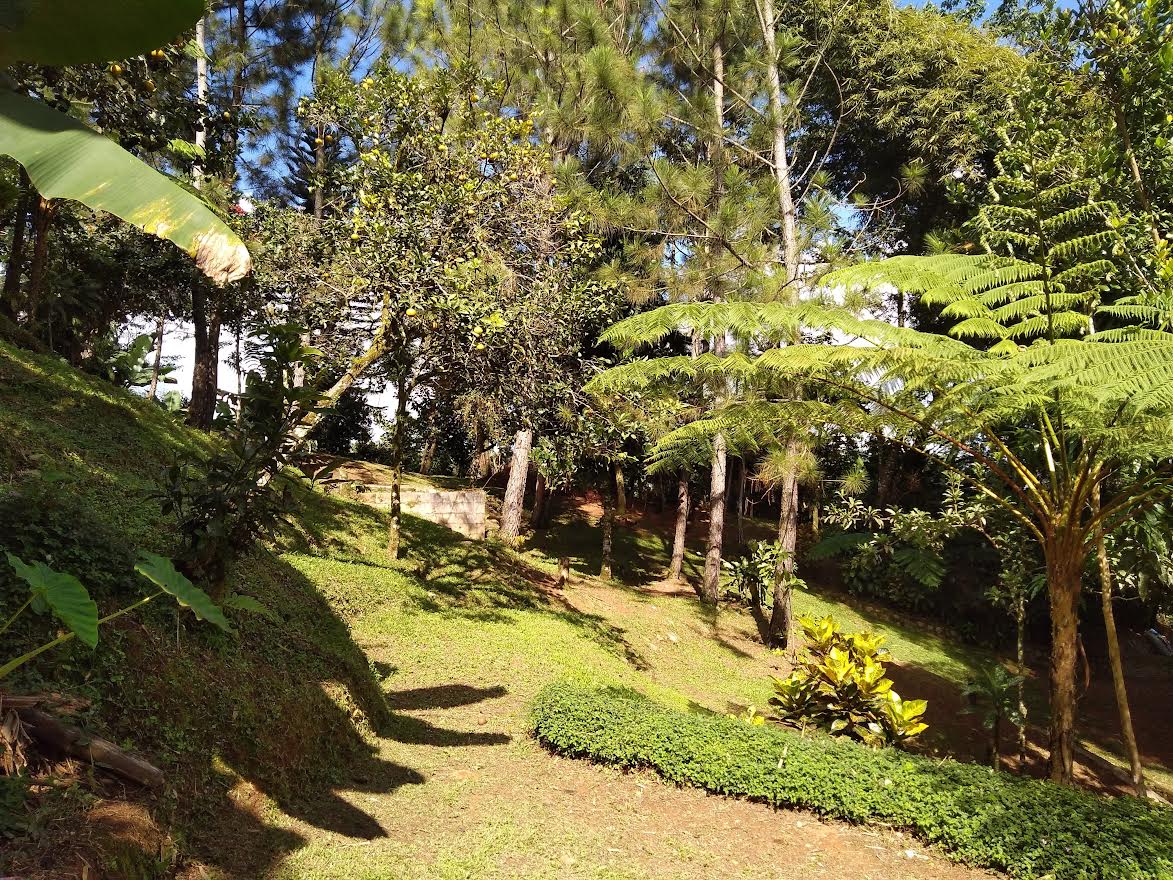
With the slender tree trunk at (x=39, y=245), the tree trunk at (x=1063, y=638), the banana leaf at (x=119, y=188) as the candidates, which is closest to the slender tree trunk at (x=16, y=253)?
the slender tree trunk at (x=39, y=245)

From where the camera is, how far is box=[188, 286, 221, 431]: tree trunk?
1354cm

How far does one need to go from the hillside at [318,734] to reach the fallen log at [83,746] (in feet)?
0.23

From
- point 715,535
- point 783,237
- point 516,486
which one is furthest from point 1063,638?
point 516,486

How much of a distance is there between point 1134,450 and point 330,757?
18.8ft

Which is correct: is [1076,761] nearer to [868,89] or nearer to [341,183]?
[341,183]

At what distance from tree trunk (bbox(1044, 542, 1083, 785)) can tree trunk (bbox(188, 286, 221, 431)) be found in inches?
532

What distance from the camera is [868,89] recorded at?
16453 mm

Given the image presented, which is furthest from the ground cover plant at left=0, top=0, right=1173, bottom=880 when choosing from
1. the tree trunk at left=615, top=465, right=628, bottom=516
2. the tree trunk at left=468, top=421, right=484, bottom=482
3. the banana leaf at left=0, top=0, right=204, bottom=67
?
the tree trunk at left=468, top=421, right=484, bottom=482

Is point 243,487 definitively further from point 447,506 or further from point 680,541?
point 680,541

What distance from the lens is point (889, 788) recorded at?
5094 millimetres

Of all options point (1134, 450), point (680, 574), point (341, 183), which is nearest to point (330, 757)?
point (1134, 450)

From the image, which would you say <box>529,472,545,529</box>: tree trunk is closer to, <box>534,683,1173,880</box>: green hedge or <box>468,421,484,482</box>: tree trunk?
<box>468,421,484,482</box>: tree trunk

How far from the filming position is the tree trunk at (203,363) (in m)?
13.5

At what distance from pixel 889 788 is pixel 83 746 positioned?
16.2 ft
